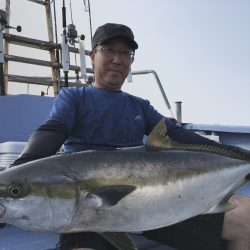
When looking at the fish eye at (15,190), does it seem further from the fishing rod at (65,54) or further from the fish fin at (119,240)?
the fishing rod at (65,54)

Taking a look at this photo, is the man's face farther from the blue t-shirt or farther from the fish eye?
the fish eye

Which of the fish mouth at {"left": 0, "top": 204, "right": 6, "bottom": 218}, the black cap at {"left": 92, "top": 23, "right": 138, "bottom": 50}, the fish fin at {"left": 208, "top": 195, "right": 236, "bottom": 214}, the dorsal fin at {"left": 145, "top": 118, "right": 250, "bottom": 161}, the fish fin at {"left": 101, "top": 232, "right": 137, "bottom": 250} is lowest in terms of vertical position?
the fish fin at {"left": 101, "top": 232, "right": 137, "bottom": 250}

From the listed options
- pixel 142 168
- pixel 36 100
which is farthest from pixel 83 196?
pixel 36 100

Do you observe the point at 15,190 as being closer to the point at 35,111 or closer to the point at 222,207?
the point at 222,207

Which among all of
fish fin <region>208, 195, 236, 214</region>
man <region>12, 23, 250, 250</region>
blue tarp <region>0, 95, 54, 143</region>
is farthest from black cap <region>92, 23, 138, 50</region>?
blue tarp <region>0, 95, 54, 143</region>

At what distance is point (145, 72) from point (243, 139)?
1.93 meters

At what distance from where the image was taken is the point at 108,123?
8.62 feet

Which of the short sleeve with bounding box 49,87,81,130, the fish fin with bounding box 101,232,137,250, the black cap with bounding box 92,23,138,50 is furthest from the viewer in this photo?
the black cap with bounding box 92,23,138,50

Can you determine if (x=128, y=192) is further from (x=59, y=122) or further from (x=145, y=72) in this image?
(x=145, y=72)

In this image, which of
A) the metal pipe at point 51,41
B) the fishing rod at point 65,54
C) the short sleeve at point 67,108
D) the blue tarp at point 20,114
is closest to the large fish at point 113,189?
the short sleeve at point 67,108

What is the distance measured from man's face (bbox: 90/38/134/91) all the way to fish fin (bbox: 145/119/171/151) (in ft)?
2.65

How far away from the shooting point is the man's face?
2.77 m

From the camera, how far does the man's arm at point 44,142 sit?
2.11 m

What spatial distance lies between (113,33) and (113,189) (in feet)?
4.32
